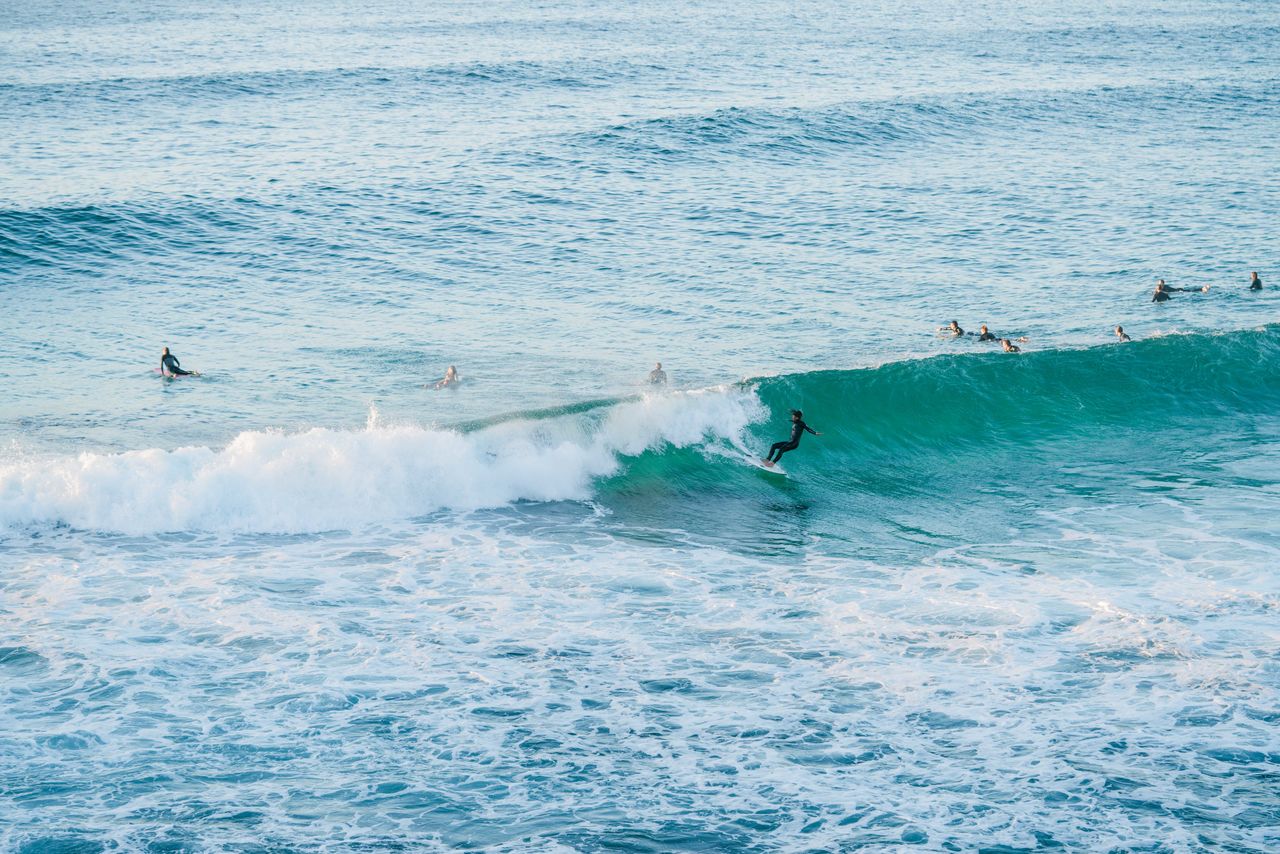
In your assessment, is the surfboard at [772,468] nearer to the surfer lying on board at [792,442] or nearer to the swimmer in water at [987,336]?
the surfer lying on board at [792,442]

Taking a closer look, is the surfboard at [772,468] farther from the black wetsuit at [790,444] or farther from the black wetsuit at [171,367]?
the black wetsuit at [171,367]

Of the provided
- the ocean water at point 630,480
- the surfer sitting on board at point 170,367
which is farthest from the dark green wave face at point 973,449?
the surfer sitting on board at point 170,367

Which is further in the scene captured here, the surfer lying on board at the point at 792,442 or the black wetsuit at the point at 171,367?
the black wetsuit at the point at 171,367

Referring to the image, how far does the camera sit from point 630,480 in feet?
74.6

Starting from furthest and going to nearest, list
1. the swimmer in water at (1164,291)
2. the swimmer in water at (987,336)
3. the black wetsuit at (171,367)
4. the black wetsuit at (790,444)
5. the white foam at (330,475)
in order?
the swimmer in water at (1164,291)
the swimmer in water at (987,336)
the black wetsuit at (171,367)
the black wetsuit at (790,444)
the white foam at (330,475)

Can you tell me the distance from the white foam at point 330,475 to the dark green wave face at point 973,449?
32.4 inches

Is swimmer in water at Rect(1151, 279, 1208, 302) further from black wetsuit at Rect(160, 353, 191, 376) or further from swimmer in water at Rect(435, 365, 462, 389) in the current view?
black wetsuit at Rect(160, 353, 191, 376)

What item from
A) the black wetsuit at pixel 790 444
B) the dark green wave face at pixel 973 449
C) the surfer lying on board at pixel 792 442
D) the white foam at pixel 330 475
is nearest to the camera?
the white foam at pixel 330 475

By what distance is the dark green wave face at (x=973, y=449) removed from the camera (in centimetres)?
2112

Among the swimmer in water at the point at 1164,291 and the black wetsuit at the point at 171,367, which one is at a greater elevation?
the swimmer in water at the point at 1164,291

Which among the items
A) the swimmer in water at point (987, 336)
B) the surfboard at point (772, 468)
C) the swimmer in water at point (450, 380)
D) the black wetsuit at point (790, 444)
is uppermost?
the swimmer in water at point (987, 336)

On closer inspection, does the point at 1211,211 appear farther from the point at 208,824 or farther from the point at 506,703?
the point at 208,824

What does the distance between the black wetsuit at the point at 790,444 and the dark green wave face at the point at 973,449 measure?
40 centimetres

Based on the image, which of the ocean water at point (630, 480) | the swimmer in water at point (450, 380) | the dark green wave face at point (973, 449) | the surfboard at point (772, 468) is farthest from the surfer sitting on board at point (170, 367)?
the surfboard at point (772, 468)
